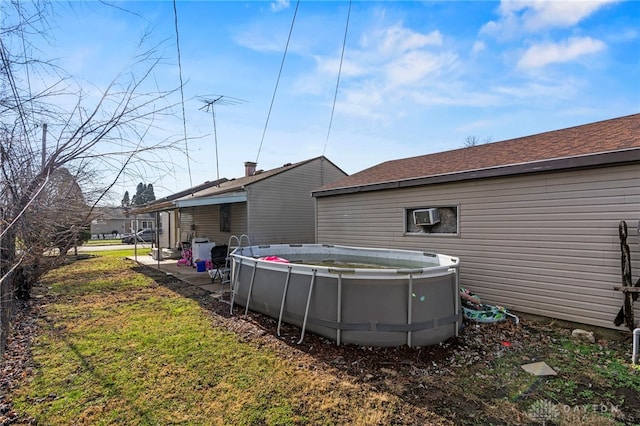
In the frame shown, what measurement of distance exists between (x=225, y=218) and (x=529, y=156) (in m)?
10.5

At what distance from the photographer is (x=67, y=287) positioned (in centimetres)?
845

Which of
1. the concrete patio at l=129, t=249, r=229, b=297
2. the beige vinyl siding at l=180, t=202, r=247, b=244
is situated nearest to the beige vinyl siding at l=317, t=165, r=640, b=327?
the concrete patio at l=129, t=249, r=229, b=297

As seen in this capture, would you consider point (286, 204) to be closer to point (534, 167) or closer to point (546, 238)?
point (534, 167)

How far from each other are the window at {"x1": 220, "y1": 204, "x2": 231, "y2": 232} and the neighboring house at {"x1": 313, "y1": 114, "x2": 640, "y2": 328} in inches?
269

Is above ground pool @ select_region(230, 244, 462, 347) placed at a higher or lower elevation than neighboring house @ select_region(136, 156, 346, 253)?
lower

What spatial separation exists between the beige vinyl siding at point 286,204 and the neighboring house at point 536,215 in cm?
456

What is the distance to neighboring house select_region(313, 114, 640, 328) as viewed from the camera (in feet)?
15.4

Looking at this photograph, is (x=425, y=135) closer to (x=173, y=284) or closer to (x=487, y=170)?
(x=487, y=170)

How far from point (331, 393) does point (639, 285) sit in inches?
176

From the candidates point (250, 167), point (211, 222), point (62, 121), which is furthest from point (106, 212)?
point (250, 167)

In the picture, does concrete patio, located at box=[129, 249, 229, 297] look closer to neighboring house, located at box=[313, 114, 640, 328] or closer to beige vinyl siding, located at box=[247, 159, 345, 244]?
beige vinyl siding, located at box=[247, 159, 345, 244]

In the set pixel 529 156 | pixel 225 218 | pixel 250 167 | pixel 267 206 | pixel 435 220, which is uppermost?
pixel 250 167

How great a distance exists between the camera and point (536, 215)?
5.41 m

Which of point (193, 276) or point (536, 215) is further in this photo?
point (193, 276)
